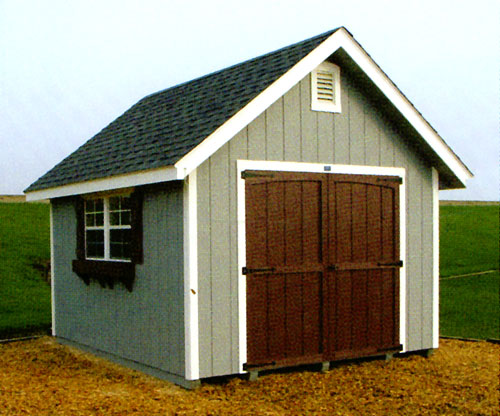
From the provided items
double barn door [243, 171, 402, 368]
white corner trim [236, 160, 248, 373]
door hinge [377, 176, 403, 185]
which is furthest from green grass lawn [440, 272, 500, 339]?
white corner trim [236, 160, 248, 373]

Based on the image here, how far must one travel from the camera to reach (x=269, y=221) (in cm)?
926

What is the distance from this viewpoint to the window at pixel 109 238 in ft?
32.3

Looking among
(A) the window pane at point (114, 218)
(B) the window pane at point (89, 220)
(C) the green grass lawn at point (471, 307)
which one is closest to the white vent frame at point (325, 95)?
(A) the window pane at point (114, 218)

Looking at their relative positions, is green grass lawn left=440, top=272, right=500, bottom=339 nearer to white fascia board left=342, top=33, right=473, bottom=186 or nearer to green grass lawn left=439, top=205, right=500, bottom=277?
green grass lawn left=439, top=205, right=500, bottom=277

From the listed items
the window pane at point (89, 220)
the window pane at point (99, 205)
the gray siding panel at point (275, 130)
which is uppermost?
the gray siding panel at point (275, 130)

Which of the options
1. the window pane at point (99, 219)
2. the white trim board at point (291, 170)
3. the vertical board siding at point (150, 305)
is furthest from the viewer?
the window pane at point (99, 219)

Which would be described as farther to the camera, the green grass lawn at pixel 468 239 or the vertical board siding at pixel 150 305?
the green grass lawn at pixel 468 239

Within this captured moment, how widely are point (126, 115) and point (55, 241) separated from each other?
2755mm

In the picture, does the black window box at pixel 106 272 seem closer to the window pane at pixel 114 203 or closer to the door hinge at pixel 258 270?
the window pane at pixel 114 203

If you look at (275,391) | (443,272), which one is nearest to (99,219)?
(275,391)

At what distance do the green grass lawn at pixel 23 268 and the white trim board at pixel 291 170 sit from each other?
6996mm

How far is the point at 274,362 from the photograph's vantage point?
9.21m

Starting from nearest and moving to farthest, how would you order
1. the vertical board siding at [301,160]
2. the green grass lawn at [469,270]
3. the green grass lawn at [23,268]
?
the vertical board siding at [301,160]
the green grass lawn at [469,270]
the green grass lawn at [23,268]

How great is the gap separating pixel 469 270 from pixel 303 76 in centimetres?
1996
